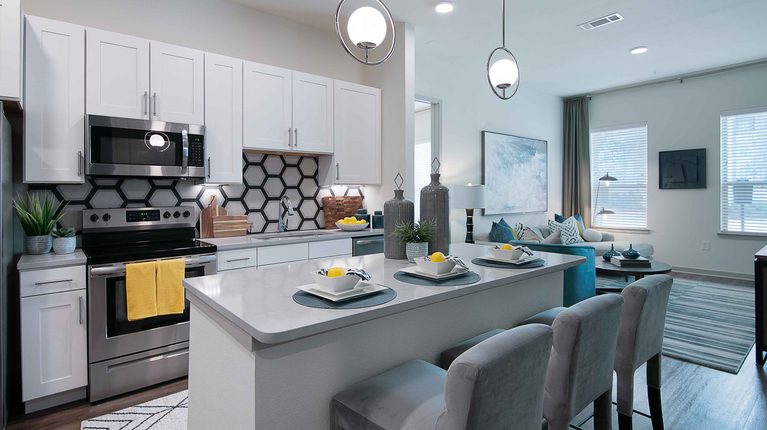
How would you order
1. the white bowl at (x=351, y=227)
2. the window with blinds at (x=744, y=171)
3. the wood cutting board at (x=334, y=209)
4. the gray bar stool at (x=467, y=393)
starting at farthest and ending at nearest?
1. the window with blinds at (x=744, y=171)
2. the wood cutting board at (x=334, y=209)
3. the white bowl at (x=351, y=227)
4. the gray bar stool at (x=467, y=393)

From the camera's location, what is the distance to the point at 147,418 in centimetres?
222

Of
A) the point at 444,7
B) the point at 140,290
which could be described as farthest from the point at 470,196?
the point at 140,290

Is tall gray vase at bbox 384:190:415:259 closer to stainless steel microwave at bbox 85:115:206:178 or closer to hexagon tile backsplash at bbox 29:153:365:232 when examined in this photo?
stainless steel microwave at bbox 85:115:206:178

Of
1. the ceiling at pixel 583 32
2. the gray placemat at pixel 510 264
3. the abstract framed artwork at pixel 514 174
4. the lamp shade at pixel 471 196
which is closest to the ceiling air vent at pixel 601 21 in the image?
the ceiling at pixel 583 32

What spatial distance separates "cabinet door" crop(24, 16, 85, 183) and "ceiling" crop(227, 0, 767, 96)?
1.48 metres

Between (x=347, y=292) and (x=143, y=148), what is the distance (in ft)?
7.31

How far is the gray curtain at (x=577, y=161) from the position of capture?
23.0 feet

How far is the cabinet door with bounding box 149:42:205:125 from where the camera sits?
2846mm

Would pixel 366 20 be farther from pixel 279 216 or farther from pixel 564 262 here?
pixel 279 216

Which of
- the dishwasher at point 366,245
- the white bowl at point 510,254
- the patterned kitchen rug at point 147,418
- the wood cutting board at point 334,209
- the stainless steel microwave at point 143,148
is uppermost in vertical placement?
the stainless steel microwave at point 143,148

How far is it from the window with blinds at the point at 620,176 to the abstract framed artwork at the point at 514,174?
0.98 meters

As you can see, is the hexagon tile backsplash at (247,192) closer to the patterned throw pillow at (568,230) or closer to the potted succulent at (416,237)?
the potted succulent at (416,237)

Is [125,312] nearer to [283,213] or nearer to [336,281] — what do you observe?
[283,213]

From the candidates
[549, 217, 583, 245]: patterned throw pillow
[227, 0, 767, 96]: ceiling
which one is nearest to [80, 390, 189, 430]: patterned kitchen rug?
[227, 0, 767, 96]: ceiling
